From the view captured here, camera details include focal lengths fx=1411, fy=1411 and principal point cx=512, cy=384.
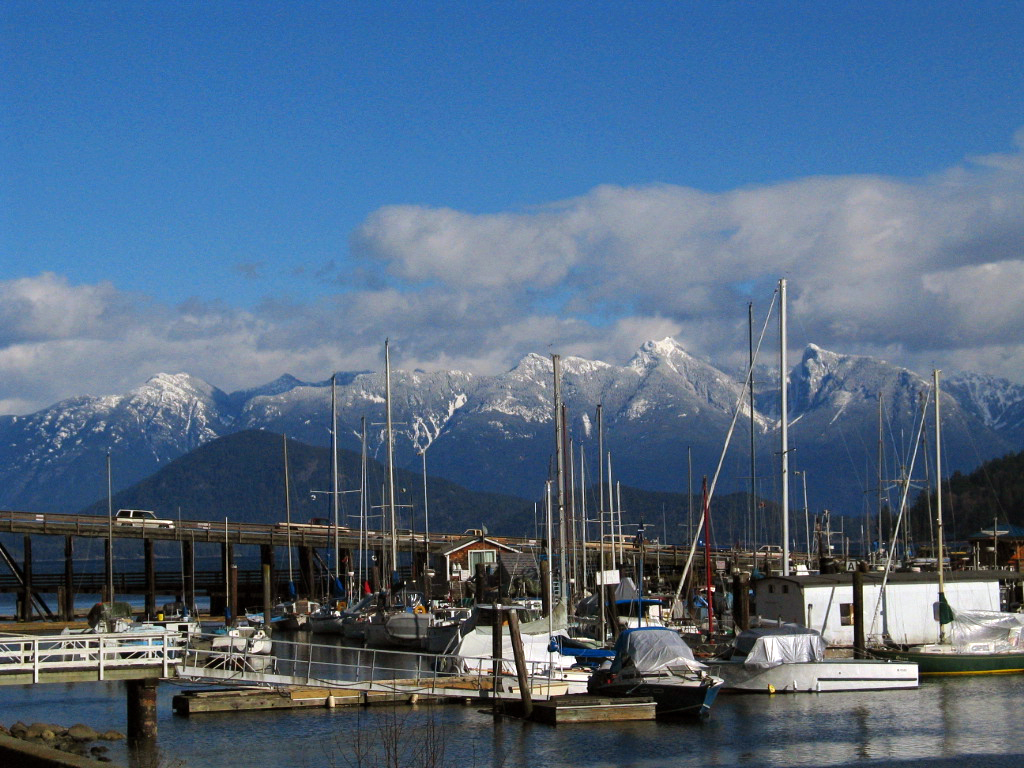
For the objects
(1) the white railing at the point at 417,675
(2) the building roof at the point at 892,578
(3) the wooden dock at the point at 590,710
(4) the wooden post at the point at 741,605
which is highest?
(2) the building roof at the point at 892,578

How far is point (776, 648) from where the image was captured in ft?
173

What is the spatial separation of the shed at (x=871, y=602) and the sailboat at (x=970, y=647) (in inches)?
47.6

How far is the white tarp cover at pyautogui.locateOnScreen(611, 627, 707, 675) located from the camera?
46969mm

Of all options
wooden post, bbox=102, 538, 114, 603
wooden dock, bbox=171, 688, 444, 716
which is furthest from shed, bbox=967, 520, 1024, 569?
wooden post, bbox=102, 538, 114, 603

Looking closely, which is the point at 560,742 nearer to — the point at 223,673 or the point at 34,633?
the point at 223,673

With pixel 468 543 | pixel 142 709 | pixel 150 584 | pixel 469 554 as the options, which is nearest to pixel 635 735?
pixel 142 709

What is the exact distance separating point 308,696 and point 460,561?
2655 inches

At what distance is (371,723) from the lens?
45219mm

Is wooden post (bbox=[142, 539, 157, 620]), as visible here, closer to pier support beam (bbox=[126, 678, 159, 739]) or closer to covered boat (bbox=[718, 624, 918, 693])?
covered boat (bbox=[718, 624, 918, 693])

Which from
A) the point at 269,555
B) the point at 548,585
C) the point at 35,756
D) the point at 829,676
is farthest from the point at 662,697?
the point at 269,555

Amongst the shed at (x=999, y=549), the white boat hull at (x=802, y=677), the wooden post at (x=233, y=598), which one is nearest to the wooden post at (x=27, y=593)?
the wooden post at (x=233, y=598)

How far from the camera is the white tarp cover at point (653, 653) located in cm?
4697

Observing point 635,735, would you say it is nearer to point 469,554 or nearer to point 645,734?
point 645,734

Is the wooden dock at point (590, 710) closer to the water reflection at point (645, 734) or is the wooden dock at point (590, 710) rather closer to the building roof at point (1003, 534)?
the water reflection at point (645, 734)
